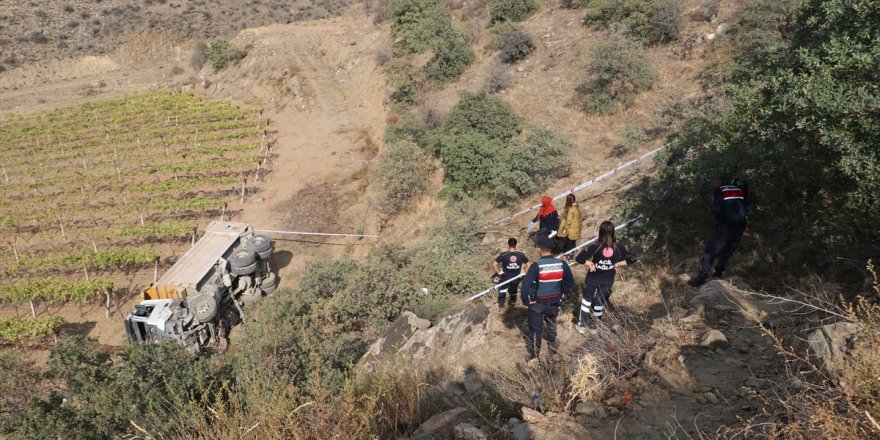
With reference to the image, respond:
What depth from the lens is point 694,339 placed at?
16.1 ft

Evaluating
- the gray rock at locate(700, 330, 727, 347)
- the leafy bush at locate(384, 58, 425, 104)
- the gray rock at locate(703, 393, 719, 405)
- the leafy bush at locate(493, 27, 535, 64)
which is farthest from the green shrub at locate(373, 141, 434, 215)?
the gray rock at locate(703, 393, 719, 405)

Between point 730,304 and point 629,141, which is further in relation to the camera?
point 629,141

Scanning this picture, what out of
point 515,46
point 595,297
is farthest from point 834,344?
point 515,46

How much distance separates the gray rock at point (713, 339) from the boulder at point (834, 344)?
2.92 feet

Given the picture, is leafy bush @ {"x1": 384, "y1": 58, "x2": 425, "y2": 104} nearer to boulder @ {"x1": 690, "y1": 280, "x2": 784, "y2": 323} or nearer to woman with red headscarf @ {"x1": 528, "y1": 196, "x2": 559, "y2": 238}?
woman with red headscarf @ {"x1": 528, "y1": 196, "x2": 559, "y2": 238}

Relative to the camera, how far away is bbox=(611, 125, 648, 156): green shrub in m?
13.7

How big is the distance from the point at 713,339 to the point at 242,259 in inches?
425

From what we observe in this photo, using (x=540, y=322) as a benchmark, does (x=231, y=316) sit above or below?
below

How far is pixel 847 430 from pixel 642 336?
7.82 ft

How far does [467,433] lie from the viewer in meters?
3.78

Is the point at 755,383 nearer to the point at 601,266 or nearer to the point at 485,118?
the point at 601,266

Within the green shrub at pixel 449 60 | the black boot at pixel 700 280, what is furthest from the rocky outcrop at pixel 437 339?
the green shrub at pixel 449 60

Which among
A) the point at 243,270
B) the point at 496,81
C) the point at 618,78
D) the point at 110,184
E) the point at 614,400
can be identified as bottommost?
the point at 110,184

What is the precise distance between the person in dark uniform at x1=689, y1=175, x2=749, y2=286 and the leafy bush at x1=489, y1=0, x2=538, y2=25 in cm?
2185
